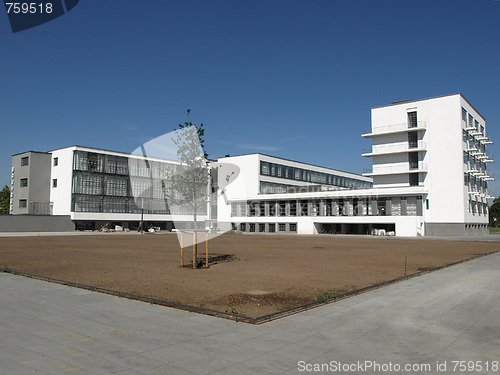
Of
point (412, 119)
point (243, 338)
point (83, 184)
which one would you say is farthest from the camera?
point (83, 184)

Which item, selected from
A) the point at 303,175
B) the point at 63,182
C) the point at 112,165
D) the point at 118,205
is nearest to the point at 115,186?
the point at 118,205

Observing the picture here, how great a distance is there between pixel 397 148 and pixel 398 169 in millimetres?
3949

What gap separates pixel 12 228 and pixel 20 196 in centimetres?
1131

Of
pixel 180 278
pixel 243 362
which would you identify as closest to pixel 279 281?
pixel 180 278

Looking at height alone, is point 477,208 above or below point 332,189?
below

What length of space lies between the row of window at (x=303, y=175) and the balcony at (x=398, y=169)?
1054 inches

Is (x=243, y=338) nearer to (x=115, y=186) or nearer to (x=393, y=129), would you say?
(x=393, y=129)

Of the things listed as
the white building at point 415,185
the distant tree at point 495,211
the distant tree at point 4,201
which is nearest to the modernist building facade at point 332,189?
the white building at point 415,185

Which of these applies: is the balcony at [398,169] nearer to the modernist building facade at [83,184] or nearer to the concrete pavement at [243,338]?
the modernist building facade at [83,184]

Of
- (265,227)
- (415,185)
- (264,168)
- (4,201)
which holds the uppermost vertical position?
(264,168)

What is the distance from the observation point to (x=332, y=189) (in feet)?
252

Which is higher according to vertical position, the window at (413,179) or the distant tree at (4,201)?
the window at (413,179)

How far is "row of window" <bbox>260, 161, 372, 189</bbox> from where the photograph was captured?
93.1 metres

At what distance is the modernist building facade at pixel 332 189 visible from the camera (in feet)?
208
